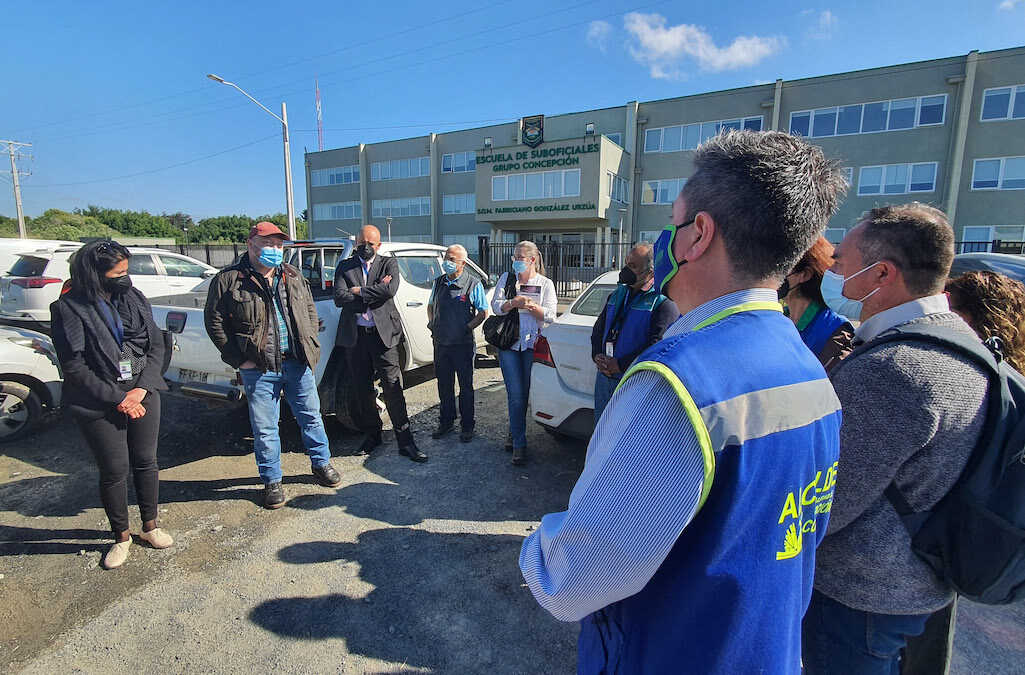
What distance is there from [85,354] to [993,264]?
24.0 feet

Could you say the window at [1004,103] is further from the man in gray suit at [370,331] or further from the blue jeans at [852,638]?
the blue jeans at [852,638]

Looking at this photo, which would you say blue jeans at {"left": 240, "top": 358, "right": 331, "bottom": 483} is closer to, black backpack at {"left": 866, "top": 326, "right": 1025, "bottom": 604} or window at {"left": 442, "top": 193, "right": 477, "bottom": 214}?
black backpack at {"left": 866, "top": 326, "right": 1025, "bottom": 604}

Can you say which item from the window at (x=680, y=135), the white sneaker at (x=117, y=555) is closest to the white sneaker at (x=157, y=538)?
the white sneaker at (x=117, y=555)

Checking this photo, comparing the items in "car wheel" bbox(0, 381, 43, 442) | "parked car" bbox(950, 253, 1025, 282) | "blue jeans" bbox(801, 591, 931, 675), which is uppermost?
"parked car" bbox(950, 253, 1025, 282)

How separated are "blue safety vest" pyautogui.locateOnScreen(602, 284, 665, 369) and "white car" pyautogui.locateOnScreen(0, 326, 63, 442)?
16.4ft

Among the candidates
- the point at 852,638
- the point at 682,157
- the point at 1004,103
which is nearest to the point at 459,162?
the point at 682,157

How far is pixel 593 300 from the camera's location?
14.8ft

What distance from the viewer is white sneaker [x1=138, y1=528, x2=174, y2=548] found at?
3090 millimetres

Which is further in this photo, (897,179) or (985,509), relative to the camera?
(897,179)

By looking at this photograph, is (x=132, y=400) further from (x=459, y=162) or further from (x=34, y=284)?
(x=459, y=162)

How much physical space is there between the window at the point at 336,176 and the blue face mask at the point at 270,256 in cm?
4309

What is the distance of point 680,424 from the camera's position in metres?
0.76

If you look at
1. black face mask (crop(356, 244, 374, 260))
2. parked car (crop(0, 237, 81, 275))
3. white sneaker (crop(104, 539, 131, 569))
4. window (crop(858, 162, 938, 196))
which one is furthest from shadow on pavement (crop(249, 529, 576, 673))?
window (crop(858, 162, 938, 196))

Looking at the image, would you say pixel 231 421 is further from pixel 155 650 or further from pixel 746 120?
pixel 746 120
